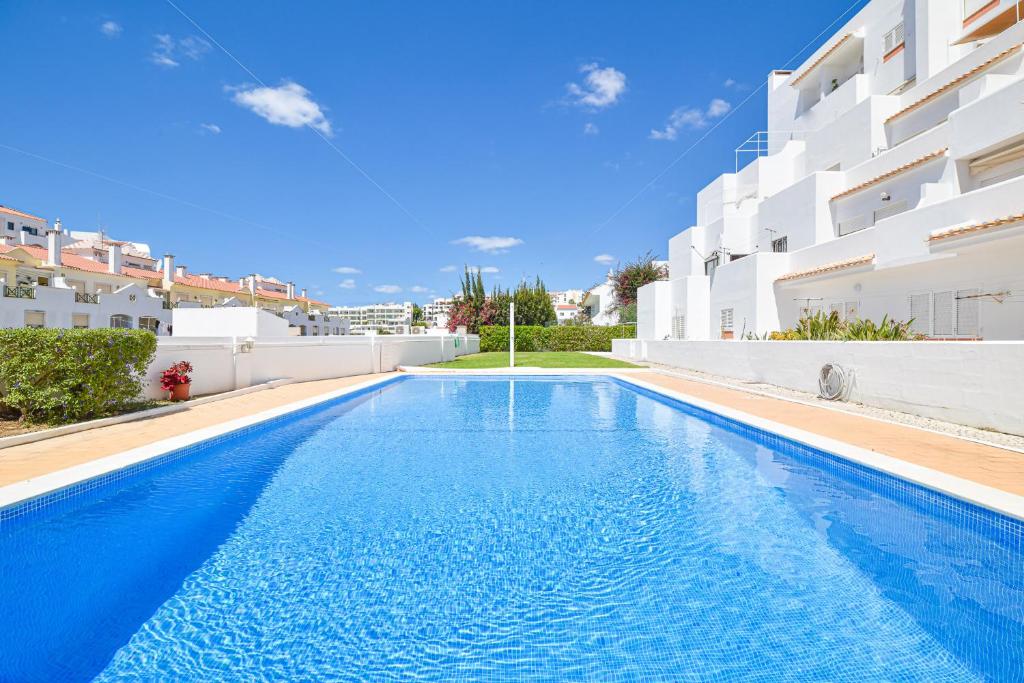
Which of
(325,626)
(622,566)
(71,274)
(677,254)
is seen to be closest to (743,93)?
(677,254)

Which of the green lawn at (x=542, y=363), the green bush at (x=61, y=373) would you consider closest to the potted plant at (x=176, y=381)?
the green bush at (x=61, y=373)

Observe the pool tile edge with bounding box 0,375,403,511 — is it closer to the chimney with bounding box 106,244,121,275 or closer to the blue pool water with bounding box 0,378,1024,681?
the blue pool water with bounding box 0,378,1024,681

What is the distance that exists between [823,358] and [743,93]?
62.1 feet

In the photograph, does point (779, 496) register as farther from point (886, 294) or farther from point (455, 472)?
point (886, 294)

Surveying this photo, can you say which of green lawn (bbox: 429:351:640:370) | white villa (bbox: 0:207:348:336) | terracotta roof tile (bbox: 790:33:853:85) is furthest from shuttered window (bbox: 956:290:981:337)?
white villa (bbox: 0:207:348:336)

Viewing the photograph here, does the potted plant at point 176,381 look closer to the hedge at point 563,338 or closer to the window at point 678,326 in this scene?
the window at point 678,326

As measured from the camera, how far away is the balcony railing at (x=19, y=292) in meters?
22.5

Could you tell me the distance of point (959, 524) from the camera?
12.7 ft

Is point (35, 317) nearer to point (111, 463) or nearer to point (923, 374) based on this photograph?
point (111, 463)

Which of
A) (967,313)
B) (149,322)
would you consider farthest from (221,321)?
(967,313)

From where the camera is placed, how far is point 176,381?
903cm

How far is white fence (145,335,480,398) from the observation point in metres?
9.64

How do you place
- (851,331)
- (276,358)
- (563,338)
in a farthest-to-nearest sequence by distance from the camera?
(563,338) < (276,358) < (851,331)

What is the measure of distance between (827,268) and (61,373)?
17553mm
